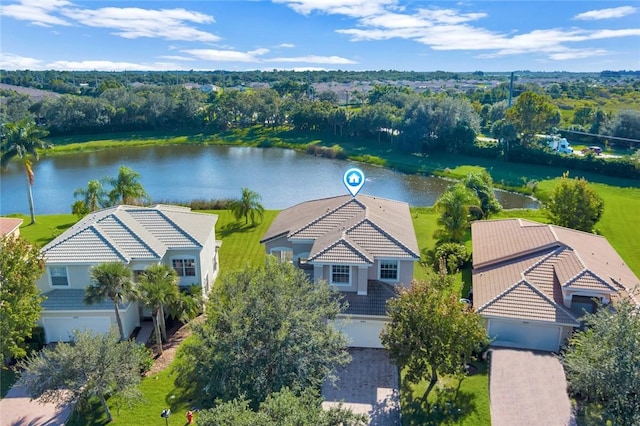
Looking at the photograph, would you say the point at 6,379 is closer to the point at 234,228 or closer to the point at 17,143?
the point at 234,228

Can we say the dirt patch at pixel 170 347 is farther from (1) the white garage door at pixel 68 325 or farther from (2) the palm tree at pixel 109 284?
(2) the palm tree at pixel 109 284

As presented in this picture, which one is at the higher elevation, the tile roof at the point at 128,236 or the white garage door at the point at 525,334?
the tile roof at the point at 128,236

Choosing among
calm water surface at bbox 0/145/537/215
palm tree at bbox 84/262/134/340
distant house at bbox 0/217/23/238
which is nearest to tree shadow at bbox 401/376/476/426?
palm tree at bbox 84/262/134/340

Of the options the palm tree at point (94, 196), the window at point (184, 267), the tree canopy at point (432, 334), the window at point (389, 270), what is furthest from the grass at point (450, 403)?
the palm tree at point (94, 196)

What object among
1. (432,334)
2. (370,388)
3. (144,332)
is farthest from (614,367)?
(144,332)

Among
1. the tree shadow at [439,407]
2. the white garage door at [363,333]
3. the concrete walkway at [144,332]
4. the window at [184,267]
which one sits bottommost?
the tree shadow at [439,407]
